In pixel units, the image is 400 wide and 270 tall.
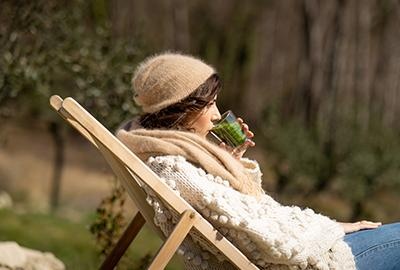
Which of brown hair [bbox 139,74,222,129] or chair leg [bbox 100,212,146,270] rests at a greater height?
brown hair [bbox 139,74,222,129]

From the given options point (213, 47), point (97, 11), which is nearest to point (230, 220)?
point (97, 11)

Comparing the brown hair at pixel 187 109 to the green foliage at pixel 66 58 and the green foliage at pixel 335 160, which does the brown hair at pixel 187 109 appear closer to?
the green foliage at pixel 66 58

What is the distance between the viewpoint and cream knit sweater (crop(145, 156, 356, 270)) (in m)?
3.72

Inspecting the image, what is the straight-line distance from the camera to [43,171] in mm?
20391

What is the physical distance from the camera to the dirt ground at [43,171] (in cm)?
1555

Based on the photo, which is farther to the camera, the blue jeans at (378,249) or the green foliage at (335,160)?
the green foliage at (335,160)

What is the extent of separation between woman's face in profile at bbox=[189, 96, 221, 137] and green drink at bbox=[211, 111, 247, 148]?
1.1 inches

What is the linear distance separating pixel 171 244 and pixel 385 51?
25.0 metres

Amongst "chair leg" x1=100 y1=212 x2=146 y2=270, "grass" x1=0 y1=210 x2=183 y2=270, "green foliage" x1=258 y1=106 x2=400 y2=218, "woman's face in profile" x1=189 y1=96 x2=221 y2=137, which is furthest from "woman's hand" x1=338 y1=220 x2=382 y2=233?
"green foliage" x1=258 y1=106 x2=400 y2=218

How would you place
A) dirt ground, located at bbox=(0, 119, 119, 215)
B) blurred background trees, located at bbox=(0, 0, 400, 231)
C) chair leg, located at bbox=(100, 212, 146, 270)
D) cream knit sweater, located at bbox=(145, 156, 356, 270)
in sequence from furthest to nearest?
dirt ground, located at bbox=(0, 119, 119, 215)
blurred background trees, located at bbox=(0, 0, 400, 231)
chair leg, located at bbox=(100, 212, 146, 270)
cream knit sweater, located at bbox=(145, 156, 356, 270)

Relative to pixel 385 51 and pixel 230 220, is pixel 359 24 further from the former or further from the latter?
pixel 230 220

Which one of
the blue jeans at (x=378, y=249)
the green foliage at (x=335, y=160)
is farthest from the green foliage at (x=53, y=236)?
the green foliage at (x=335, y=160)

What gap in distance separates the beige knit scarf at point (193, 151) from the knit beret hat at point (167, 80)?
0.13m

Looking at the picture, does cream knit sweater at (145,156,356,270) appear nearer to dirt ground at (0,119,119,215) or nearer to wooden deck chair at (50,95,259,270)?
wooden deck chair at (50,95,259,270)
